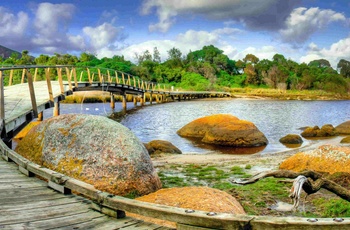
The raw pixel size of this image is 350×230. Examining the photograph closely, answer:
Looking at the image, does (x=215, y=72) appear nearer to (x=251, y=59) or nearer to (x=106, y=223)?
(x=251, y=59)

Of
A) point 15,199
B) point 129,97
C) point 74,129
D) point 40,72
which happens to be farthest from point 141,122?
point 40,72

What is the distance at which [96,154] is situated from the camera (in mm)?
7016

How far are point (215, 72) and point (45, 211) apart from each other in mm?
112080

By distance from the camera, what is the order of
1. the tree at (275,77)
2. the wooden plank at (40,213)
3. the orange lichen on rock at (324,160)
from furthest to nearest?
the tree at (275,77) < the orange lichen on rock at (324,160) < the wooden plank at (40,213)

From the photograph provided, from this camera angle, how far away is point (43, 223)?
3.88 metres

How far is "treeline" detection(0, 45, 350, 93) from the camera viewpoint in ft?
297

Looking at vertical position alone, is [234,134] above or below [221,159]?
above

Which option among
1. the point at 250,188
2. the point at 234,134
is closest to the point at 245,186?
the point at 250,188

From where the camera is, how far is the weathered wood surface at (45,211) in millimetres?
3799

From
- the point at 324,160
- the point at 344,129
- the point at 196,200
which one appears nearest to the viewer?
the point at 196,200

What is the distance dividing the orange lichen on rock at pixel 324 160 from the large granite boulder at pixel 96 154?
193 inches

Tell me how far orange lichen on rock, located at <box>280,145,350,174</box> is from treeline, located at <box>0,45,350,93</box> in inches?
2908

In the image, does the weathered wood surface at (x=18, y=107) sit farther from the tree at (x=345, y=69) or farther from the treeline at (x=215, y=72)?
the tree at (x=345, y=69)

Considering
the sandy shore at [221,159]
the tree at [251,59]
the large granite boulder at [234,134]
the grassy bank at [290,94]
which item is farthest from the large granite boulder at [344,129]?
the tree at [251,59]
